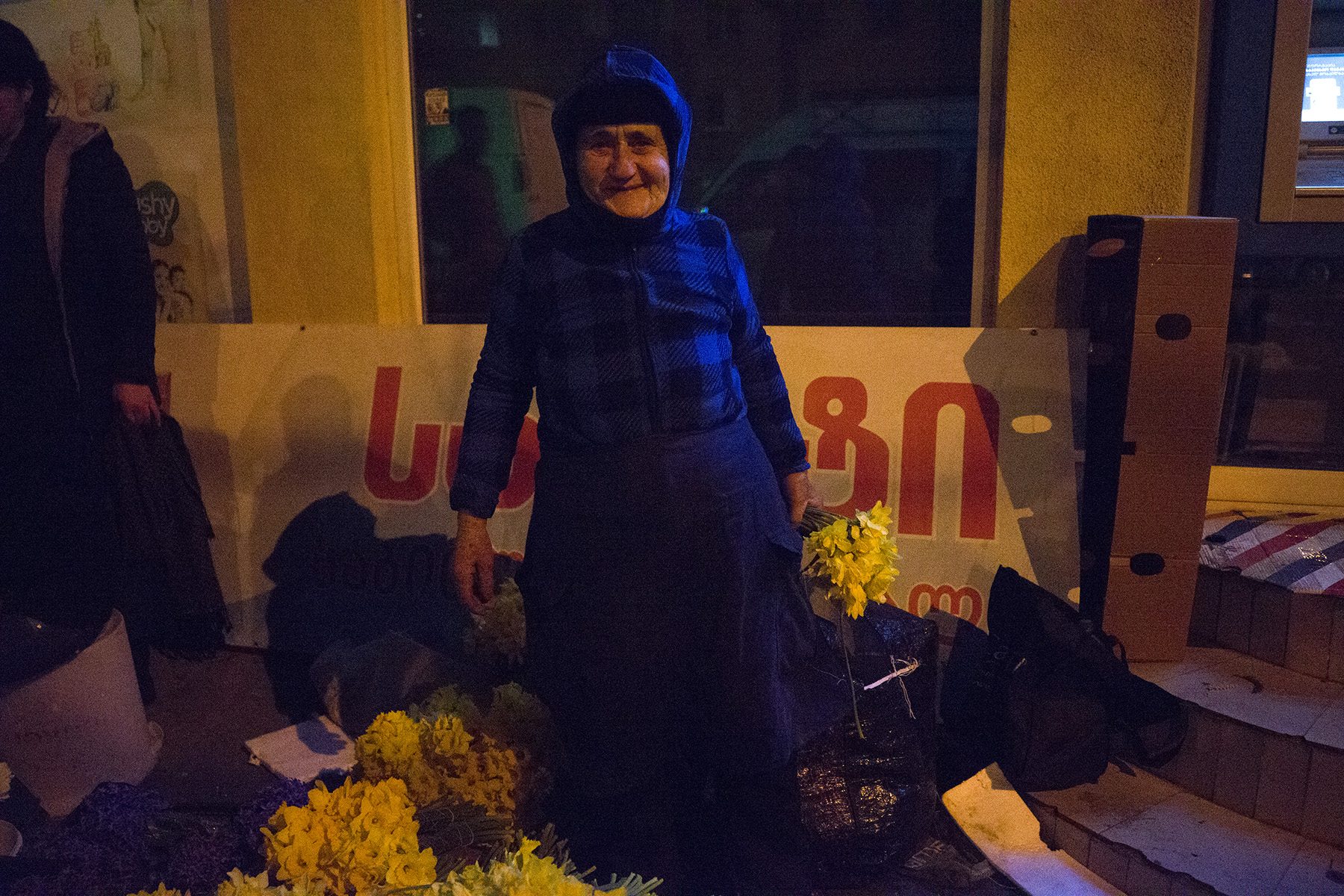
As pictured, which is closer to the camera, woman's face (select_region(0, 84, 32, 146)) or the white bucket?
the white bucket

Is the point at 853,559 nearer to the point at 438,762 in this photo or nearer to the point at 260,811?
the point at 438,762

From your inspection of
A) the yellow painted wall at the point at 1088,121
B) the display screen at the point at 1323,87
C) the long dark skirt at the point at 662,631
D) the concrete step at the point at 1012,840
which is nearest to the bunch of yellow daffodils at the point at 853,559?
the long dark skirt at the point at 662,631

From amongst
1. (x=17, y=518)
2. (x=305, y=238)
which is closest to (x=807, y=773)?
(x=17, y=518)

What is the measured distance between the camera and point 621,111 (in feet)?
6.41

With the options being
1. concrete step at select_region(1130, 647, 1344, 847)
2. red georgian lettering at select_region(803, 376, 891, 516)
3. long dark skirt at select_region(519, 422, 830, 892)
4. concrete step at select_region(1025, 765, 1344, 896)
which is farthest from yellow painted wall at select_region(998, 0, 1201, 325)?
long dark skirt at select_region(519, 422, 830, 892)

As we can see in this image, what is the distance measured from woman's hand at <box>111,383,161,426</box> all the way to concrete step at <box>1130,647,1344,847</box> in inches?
143

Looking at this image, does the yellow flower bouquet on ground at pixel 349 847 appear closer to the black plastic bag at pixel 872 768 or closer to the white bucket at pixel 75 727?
the black plastic bag at pixel 872 768

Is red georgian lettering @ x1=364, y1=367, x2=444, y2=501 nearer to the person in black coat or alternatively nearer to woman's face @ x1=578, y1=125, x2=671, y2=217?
the person in black coat

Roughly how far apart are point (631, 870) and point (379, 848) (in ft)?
2.36

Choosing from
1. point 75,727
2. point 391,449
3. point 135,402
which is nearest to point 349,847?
point 75,727

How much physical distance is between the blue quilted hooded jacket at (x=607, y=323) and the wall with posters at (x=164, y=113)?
304 centimetres

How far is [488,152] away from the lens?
14.2 ft

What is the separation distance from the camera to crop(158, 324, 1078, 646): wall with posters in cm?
334

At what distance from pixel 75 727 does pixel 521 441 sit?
181 cm
